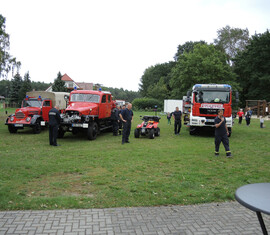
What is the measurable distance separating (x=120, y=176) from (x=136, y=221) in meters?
2.40

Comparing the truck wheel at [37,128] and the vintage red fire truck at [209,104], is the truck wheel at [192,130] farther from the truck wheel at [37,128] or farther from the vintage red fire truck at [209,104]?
the truck wheel at [37,128]

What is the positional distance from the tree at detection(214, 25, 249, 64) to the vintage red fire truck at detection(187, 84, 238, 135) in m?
38.6

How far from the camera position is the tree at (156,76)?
6929 cm

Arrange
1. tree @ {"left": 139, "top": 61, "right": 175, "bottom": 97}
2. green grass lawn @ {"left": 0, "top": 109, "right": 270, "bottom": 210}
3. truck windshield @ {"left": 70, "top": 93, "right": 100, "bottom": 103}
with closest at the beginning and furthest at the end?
green grass lawn @ {"left": 0, "top": 109, "right": 270, "bottom": 210} < truck windshield @ {"left": 70, "top": 93, "right": 100, "bottom": 103} < tree @ {"left": 139, "top": 61, "right": 175, "bottom": 97}

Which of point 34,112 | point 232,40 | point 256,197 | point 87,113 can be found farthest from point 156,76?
point 256,197

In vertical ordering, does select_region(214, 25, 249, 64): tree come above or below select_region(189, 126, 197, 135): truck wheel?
above

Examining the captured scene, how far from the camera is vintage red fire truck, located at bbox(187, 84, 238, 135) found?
14.0m

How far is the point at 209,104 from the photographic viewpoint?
14164 mm

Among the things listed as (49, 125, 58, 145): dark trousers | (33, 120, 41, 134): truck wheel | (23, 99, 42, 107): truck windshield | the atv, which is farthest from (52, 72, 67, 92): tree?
(49, 125, 58, 145): dark trousers

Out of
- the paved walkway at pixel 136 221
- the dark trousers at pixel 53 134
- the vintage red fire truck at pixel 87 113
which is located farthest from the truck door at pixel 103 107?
the paved walkway at pixel 136 221

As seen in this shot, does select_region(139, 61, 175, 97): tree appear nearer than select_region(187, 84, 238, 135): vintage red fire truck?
No

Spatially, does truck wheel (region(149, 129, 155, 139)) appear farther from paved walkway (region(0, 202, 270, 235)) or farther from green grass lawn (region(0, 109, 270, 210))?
paved walkway (region(0, 202, 270, 235))

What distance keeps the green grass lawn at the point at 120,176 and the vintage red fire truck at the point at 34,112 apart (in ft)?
16.8

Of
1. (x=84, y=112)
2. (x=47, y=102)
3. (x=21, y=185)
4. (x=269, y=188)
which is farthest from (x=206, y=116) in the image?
(x=269, y=188)
